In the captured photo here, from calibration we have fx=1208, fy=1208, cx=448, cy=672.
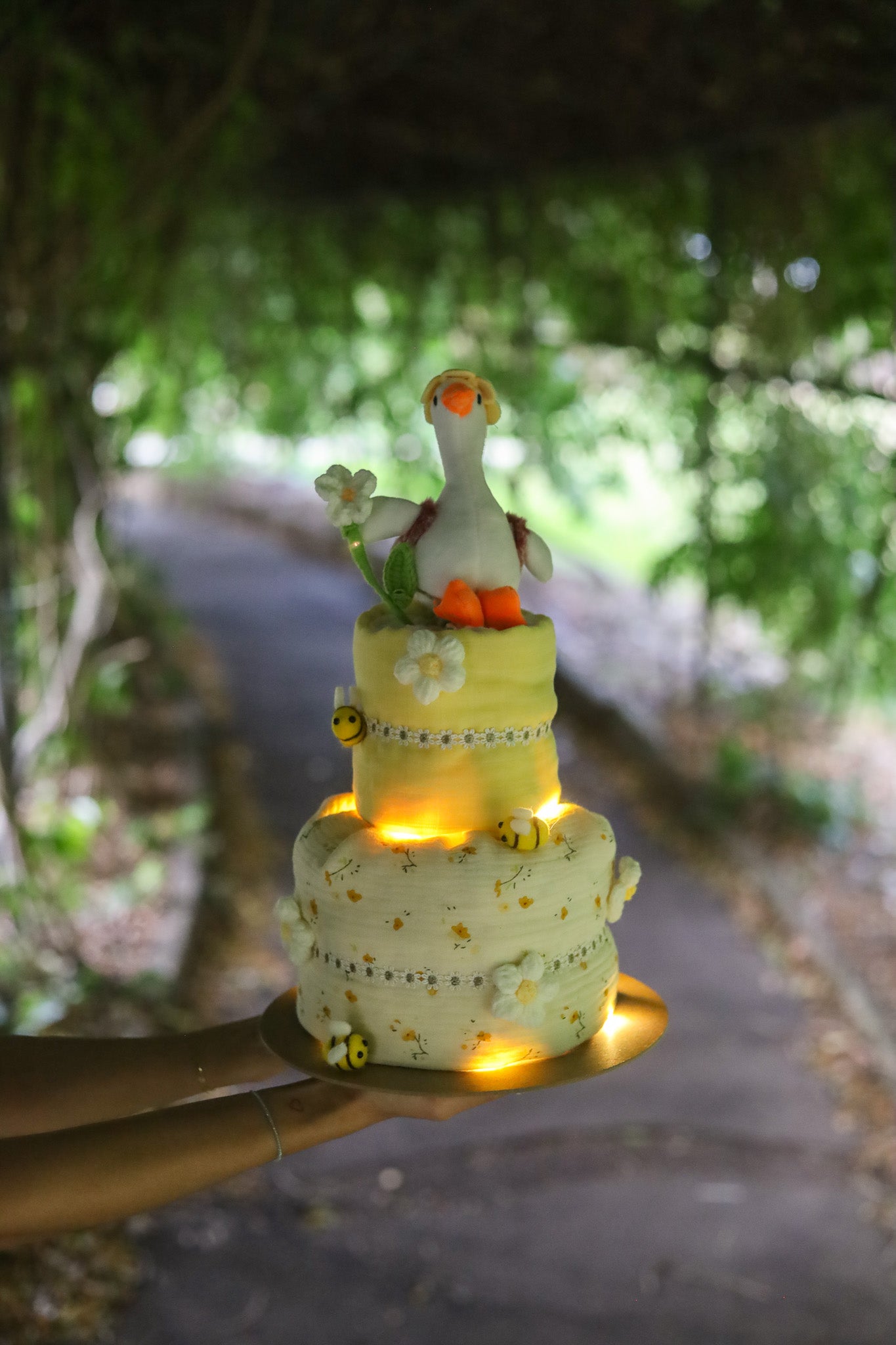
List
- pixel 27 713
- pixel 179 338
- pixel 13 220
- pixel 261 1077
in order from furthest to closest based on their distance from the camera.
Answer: pixel 179 338 → pixel 27 713 → pixel 13 220 → pixel 261 1077

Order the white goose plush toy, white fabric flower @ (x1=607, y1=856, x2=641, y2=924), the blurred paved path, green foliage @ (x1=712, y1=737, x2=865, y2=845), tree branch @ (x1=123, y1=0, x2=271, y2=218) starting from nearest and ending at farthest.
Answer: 1. the white goose plush toy
2. white fabric flower @ (x1=607, y1=856, x2=641, y2=924)
3. the blurred paved path
4. tree branch @ (x1=123, y1=0, x2=271, y2=218)
5. green foliage @ (x1=712, y1=737, x2=865, y2=845)

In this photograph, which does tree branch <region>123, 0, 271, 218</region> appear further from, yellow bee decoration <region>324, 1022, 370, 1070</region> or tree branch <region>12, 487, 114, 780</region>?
yellow bee decoration <region>324, 1022, 370, 1070</region>

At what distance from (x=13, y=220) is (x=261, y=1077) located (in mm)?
3161

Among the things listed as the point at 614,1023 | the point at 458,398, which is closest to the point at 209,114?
the point at 458,398

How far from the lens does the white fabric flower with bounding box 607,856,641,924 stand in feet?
5.39

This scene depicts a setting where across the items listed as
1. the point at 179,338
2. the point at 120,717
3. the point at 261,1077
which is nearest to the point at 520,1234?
the point at 261,1077

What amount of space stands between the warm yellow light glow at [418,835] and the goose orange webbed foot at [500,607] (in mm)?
268

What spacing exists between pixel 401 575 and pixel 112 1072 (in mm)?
852

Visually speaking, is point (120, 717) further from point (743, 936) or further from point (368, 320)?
point (743, 936)

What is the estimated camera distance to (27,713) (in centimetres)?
500

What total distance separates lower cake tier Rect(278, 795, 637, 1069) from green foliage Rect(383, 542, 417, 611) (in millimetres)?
310

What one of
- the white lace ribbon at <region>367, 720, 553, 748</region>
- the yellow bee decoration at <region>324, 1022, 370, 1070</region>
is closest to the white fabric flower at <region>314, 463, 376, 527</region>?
the white lace ribbon at <region>367, 720, 553, 748</region>

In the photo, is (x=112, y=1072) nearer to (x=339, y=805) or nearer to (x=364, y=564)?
(x=339, y=805)

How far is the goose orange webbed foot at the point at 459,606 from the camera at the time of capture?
1.51 metres
